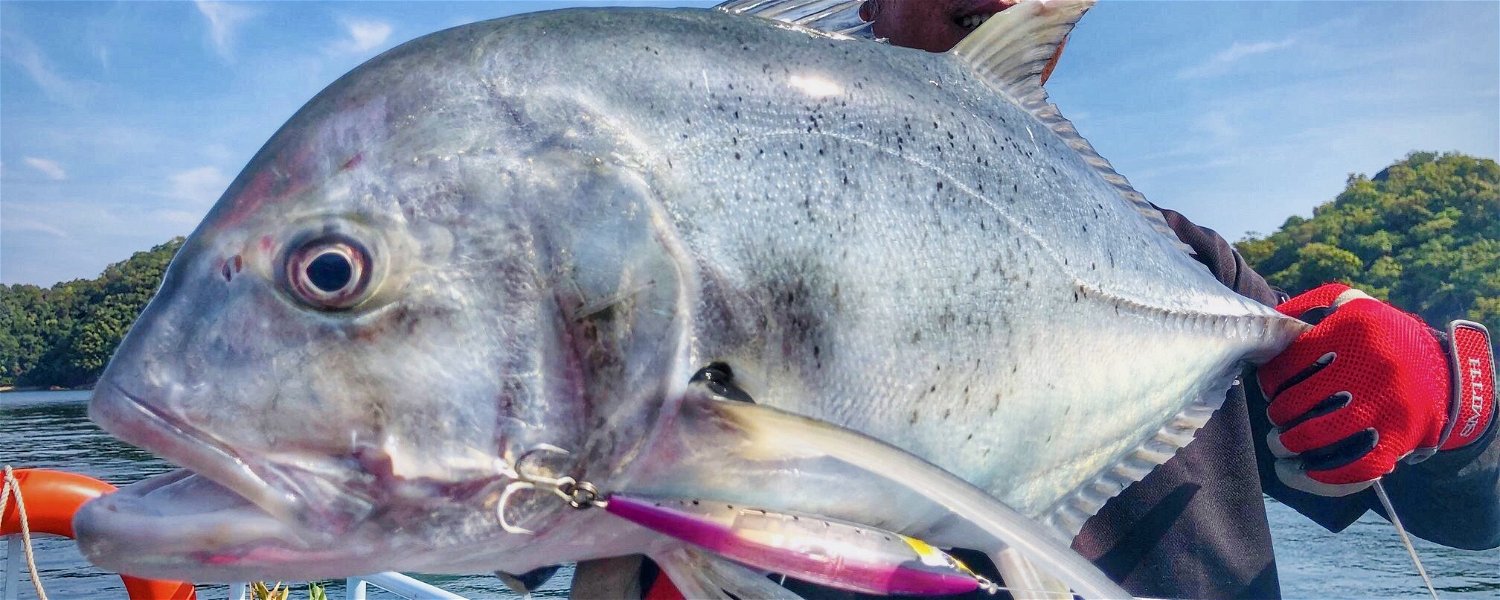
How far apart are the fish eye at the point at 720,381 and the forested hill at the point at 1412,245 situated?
112 ft

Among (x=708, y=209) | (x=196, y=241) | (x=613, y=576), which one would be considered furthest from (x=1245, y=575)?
(x=196, y=241)

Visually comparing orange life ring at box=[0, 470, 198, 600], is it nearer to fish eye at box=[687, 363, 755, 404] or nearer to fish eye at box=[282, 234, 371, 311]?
fish eye at box=[282, 234, 371, 311]

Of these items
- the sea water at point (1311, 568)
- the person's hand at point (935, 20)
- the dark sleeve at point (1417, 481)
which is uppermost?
the person's hand at point (935, 20)

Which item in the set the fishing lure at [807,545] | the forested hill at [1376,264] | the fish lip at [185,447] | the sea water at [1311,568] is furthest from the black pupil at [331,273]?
the forested hill at [1376,264]

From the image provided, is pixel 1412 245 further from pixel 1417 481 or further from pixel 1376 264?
pixel 1417 481

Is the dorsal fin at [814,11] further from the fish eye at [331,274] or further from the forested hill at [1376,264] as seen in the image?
the forested hill at [1376,264]

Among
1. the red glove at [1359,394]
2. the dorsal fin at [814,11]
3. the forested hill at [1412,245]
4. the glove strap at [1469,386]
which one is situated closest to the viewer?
the dorsal fin at [814,11]

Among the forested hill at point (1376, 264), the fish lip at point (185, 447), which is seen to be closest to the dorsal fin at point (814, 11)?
the fish lip at point (185, 447)

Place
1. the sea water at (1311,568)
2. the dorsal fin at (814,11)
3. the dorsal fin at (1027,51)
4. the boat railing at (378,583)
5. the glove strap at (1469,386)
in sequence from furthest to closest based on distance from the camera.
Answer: the sea water at (1311,568), the boat railing at (378,583), the glove strap at (1469,386), the dorsal fin at (1027,51), the dorsal fin at (814,11)

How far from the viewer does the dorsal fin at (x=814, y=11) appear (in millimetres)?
1384

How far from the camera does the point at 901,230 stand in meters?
1.17

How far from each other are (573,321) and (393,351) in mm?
198

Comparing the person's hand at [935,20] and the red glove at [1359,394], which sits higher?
the person's hand at [935,20]

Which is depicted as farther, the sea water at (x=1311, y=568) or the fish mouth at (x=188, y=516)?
the sea water at (x=1311, y=568)
